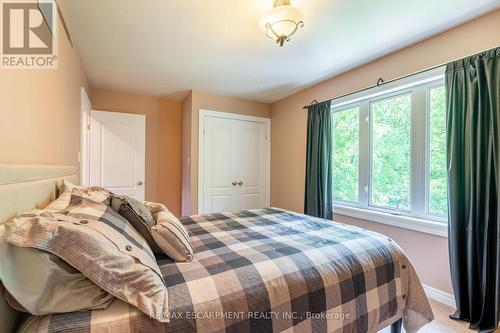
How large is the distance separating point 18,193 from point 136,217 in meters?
0.47

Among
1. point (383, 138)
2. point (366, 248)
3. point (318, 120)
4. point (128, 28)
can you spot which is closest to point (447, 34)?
point (383, 138)

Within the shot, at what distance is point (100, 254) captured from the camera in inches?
30.3

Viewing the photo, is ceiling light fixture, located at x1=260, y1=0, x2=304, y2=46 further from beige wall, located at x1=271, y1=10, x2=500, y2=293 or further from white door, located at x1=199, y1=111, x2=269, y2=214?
white door, located at x1=199, y1=111, x2=269, y2=214

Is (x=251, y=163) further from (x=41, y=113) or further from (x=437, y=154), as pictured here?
(x=41, y=113)

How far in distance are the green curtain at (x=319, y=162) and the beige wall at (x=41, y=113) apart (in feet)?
8.85

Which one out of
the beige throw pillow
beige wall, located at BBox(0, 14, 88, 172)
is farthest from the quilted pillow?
beige wall, located at BBox(0, 14, 88, 172)

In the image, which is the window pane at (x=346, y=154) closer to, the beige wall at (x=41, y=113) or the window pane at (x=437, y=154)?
the window pane at (x=437, y=154)

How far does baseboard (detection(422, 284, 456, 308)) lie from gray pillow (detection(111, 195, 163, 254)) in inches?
95.4

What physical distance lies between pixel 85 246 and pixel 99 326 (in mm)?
251

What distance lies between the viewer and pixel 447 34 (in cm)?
198

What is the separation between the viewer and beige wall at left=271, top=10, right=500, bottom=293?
6.11ft

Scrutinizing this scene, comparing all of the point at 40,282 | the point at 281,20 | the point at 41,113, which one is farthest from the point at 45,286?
the point at 281,20

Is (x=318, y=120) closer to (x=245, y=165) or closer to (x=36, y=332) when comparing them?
(x=245, y=165)

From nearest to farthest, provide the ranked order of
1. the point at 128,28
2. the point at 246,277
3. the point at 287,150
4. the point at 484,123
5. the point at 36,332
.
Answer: the point at 36,332 < the point at 246,277 < the point at 484,123 < the point at 128,28 < the point at 287,150
